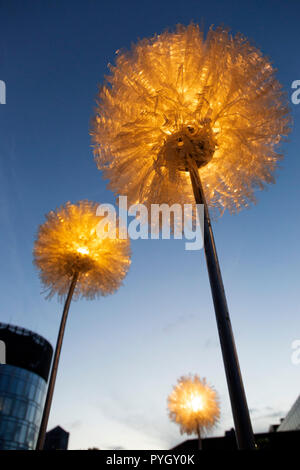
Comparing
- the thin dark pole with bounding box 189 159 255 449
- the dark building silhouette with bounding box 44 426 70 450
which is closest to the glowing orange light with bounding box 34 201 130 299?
the thin dark pole with bounding box 189 159 255 449

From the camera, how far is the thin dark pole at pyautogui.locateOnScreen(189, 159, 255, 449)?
4.25 feet

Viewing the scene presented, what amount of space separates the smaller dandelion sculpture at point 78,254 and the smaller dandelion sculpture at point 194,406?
7.62 metres

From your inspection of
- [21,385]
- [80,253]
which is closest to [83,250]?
[80,253]

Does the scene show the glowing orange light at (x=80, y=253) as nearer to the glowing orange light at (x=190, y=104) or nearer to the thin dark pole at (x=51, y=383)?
the thin dark pole at (x=51, y=383)

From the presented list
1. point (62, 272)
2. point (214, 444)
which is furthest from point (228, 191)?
point (214, 444)

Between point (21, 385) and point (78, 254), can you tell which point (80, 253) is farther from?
point (21, 385)

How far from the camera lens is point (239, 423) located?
1.31 meters

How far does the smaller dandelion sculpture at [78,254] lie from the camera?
4879mm

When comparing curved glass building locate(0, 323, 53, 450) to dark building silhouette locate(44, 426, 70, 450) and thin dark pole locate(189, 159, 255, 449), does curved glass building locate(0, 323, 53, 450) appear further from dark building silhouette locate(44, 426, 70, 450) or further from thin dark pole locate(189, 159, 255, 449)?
thin dark pole locate(189, 159, 255, 449)

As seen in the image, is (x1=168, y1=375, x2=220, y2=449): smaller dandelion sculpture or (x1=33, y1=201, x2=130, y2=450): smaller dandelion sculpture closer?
(x1=33, y1=201, x2=130, y2=450): smaller dandelion sculpture

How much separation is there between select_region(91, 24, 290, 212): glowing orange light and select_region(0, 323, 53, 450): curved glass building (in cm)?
4874

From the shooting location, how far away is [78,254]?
192 inches

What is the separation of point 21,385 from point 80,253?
49.6 m

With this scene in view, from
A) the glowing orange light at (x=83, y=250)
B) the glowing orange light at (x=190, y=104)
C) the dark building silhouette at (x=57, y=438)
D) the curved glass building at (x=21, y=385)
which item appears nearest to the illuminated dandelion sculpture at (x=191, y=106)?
the glowing orange light at (x=190, y=104)
